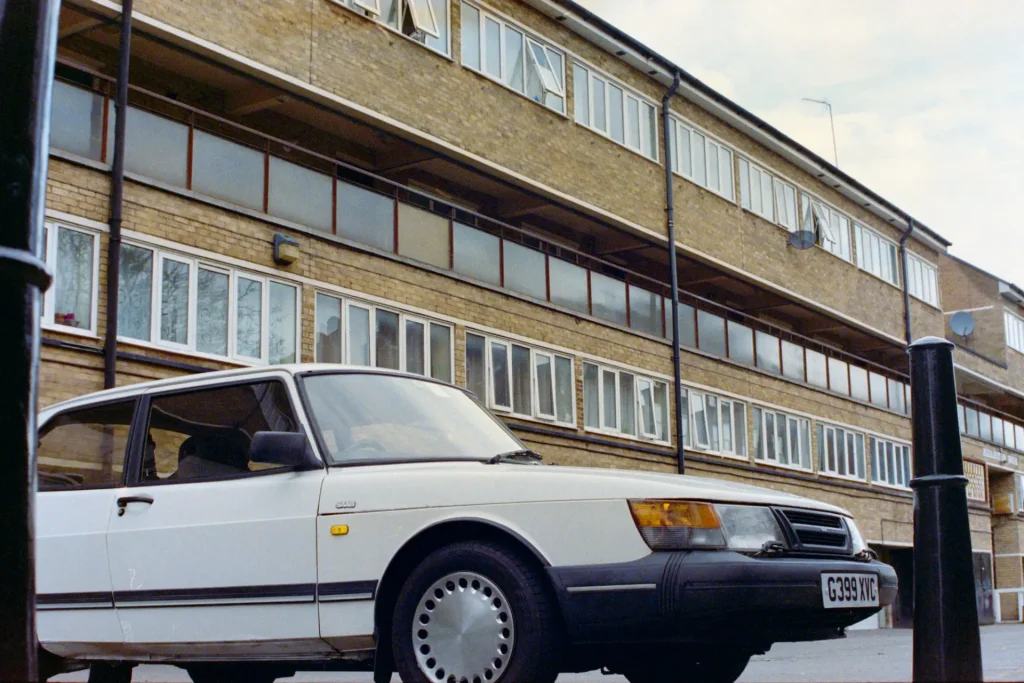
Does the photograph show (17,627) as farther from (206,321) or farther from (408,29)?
(408,29)

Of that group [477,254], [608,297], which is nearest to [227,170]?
[477,254]

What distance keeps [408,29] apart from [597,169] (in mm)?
6049

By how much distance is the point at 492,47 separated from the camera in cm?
2509

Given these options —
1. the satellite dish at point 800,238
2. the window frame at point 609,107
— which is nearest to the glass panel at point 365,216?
the window frame at point 609,107

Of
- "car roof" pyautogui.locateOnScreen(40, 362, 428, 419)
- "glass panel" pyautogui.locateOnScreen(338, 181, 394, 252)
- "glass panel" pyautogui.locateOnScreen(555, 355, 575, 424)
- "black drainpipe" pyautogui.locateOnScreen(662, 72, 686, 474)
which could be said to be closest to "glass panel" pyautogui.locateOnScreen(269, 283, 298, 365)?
"glass panel" pyautogui.locateOnScreen(338, 181, 394, 252)

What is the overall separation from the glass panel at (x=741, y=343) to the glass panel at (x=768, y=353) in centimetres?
51

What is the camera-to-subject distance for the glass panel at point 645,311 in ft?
93.8

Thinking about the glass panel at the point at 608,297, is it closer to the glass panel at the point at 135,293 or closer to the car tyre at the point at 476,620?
the glass panel at the point at 135,293

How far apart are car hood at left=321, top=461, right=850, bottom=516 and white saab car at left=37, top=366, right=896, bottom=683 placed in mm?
13

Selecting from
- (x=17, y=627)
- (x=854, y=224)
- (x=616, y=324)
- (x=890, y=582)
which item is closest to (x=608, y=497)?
(x=890, y=582)

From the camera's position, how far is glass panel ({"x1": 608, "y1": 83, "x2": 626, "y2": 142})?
28.4 metres

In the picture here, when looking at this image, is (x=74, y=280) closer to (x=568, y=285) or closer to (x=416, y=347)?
(x=416, y=347)

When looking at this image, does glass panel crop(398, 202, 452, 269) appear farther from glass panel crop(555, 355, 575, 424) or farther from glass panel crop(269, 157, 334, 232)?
glass panel crop(555, 355, 575, 424)

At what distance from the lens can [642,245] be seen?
29.6 metres
